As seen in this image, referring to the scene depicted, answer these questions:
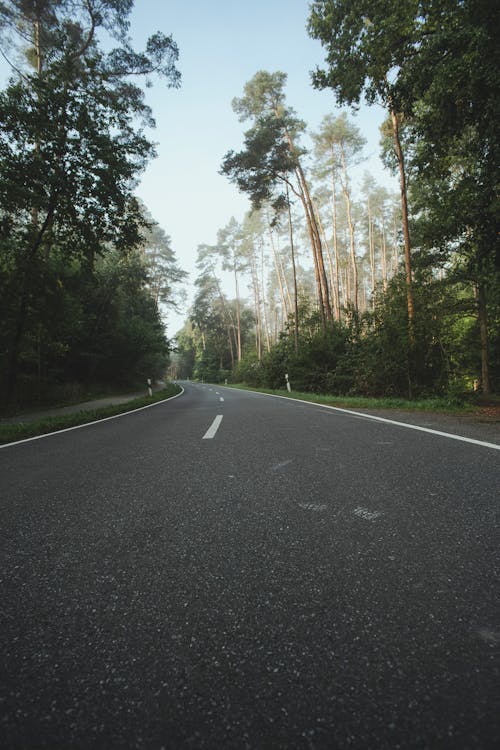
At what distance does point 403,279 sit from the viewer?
11.6m

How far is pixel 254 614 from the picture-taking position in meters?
1.23

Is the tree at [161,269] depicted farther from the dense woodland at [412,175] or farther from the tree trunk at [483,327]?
the tree trunk at [483,327]

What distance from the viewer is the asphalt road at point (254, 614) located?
833 millimetres

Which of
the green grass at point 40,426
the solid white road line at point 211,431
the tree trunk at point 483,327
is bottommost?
the green grass at point 40,426

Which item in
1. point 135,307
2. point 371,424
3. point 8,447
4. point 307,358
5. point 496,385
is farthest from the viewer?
point 135,307

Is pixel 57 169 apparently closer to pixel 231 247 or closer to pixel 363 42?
pixel 363 42

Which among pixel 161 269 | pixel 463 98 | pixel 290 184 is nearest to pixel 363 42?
pixel 463 98

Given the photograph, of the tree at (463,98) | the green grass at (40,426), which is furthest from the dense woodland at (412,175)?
the green grass at (40,426)

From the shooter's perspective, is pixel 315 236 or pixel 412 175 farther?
pixel 315 236

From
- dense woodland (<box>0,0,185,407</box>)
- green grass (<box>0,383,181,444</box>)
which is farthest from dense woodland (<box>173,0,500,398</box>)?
green grass (<box>0,383,181,444</box>)

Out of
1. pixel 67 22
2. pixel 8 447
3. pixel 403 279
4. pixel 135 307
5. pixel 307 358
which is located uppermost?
pixel 67 22

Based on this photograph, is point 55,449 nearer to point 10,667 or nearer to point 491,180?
point 10,667

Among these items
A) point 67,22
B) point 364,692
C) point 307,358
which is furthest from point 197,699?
point 67,22

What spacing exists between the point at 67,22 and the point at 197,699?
710 inches
